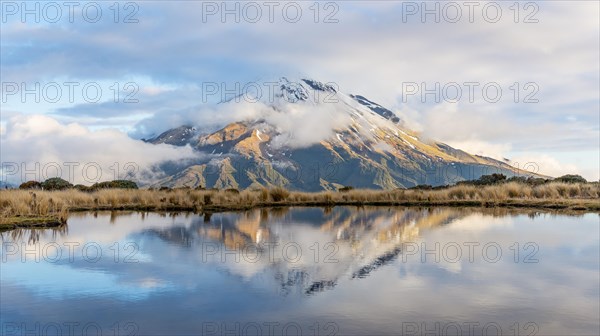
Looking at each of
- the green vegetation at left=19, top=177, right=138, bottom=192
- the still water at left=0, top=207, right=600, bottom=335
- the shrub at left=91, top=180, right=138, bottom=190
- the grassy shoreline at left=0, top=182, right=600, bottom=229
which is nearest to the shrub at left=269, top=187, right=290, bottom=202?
the grassy shoreline at left=0, top=182, right=600, bottom=229

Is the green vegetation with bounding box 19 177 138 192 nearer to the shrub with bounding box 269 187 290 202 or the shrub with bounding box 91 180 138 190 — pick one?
the shrub with bounding box 91 180 138 190

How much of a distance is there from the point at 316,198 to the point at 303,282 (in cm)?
3196

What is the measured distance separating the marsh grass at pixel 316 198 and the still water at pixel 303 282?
1437cm

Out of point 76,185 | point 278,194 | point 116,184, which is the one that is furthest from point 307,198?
point 76,185

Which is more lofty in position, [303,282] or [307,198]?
[303,282]

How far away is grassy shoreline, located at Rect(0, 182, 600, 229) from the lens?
35406 mm

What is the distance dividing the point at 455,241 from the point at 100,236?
1297cm

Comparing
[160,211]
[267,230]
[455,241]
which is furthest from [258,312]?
[160,211]

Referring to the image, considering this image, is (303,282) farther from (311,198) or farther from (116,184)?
(116,184)

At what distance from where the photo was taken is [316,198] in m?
44.5

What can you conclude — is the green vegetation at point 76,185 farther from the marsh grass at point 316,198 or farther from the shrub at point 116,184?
the marsh grass at point 316,198

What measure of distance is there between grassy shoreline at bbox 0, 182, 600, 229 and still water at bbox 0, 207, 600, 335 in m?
13.4

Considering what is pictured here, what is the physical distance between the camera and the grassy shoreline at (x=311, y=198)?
116 ft

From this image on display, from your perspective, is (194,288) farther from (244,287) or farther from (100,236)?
(100,236)
